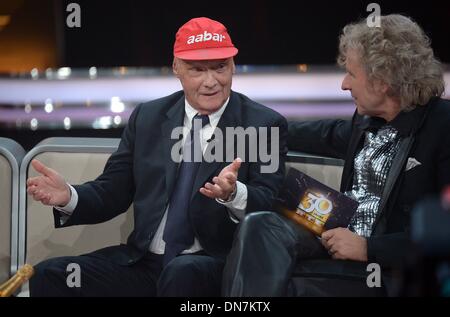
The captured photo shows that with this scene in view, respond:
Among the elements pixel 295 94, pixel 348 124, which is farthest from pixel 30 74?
pixel 348 124

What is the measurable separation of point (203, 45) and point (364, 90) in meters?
0.54

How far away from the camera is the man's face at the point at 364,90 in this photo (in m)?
2.82

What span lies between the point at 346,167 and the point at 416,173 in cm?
28

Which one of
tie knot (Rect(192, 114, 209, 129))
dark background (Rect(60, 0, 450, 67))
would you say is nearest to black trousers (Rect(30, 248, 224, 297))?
tie knot (Rect(192, 114, 209, 129))

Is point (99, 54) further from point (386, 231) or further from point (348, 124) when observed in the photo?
point (386, 231)

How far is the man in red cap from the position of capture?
2756mm

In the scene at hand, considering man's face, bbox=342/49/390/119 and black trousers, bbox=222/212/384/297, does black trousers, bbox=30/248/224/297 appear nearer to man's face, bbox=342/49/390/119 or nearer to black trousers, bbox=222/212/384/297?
black trousers, bbox=222/212/384/297

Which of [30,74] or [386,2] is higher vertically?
[386,2]

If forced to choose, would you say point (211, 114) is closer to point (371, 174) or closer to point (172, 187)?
point (172, 187)

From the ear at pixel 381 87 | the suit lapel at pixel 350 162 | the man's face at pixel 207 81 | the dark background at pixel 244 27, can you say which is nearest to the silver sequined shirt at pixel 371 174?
the suit lapel at pixel 350 162

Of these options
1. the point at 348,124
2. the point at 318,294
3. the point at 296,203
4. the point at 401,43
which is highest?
the point at 401,43

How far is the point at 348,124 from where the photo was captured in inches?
120

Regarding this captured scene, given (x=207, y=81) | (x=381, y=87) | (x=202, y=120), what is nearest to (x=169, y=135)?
(x=202, y=120)
